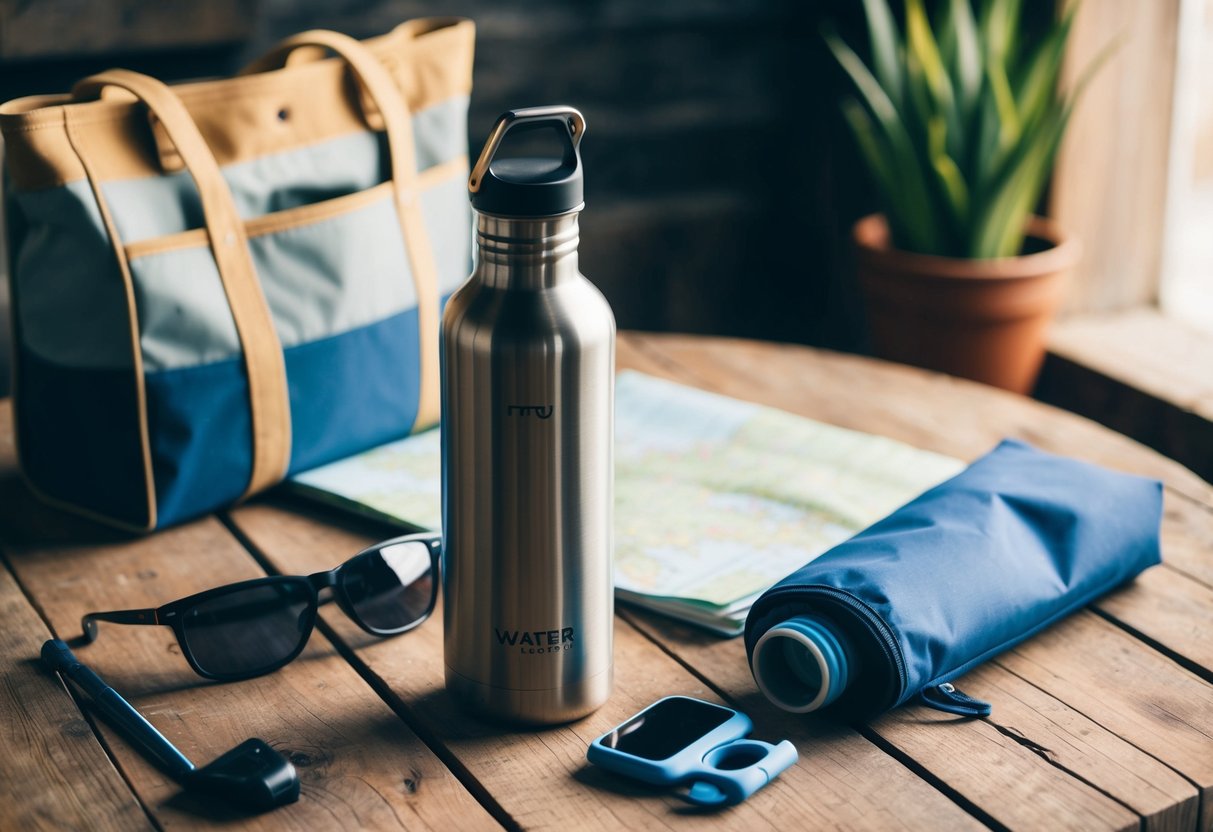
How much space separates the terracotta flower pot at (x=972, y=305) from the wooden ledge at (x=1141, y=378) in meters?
0.06

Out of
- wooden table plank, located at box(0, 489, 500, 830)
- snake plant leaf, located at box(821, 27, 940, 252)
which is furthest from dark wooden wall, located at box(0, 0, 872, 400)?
wooden table plank, located at box(0, 489, 500, 830)

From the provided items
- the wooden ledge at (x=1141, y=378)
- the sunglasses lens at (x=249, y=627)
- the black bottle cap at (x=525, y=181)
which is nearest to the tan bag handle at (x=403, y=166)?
the sunglasses lens at (x=249, y=627)

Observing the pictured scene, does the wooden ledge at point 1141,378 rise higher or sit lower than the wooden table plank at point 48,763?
lower

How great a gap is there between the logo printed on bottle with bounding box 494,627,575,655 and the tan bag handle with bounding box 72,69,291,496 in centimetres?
42

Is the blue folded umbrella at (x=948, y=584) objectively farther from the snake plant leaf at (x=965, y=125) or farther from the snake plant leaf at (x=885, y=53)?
the snake plant leaf at (x=885, y=53)

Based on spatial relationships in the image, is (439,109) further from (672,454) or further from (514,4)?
(514,4)

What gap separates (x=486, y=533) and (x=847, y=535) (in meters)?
0.39

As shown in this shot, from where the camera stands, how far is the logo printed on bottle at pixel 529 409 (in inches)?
29.1

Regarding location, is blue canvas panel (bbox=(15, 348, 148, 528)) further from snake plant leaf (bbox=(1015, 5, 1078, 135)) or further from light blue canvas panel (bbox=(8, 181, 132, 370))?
snake plant leaf (bbox=(1015, 5, 1078, 135))

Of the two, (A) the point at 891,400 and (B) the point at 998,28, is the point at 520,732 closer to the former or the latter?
(A) the point at 891,400

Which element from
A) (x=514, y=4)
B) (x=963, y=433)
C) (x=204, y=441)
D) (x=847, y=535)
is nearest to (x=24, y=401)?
(x=204, y=441)

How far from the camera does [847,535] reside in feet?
3.46

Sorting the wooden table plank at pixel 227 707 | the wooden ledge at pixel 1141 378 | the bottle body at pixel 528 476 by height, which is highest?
the bottle body at pixel 528 476

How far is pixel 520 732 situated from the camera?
81 cm
